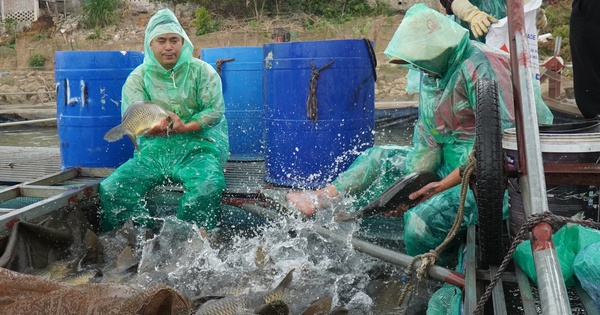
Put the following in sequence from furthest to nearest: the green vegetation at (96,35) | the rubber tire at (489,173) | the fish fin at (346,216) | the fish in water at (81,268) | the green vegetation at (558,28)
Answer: the green vegetation at (96,35)
the green vegetation at (558,28)
the fish fin at (346,216)
the fish in water at (81,268)
the rubber tire at (489,173)

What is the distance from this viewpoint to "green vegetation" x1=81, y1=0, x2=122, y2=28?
102 ft

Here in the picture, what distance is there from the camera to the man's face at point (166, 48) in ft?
16.1

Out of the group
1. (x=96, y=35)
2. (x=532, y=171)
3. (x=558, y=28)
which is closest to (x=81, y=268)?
(x=532, y=171)

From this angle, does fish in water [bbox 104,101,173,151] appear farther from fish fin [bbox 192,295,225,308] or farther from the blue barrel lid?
fish fin [bbox 192,295,225,308]

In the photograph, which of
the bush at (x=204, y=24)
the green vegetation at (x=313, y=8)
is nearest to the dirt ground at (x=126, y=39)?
the bush at (x=204, y=24)

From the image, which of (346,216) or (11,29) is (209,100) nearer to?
(346,216)

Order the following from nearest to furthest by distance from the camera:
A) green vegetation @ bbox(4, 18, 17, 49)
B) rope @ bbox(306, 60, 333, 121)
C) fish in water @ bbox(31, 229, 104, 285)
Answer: fish in water @ bbox(31, 229, 104, 285)
rope @ bbox(306, 60, 333, 121)
green vegetation @ bbox(4, 18, 17, 49)

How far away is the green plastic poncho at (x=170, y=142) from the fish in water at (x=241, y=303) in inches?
61.0

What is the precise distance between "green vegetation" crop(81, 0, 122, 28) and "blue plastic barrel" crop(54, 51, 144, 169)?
27506mm

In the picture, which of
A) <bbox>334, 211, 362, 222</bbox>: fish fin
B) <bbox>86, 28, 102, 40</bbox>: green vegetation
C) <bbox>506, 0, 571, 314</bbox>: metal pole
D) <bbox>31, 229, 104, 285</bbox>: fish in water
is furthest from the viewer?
<bbox>86, 28, 102, 40</bbox>: green vegetation

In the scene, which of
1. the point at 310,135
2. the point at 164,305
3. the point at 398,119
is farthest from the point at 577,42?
the point at 398,119

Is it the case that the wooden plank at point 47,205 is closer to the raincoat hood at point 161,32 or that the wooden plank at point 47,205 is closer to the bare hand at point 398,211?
the raincoat hood at point 161,32

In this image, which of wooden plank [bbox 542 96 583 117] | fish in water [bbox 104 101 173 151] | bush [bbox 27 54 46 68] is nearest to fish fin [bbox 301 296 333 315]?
fish in water [bbox 104 101 173 151]

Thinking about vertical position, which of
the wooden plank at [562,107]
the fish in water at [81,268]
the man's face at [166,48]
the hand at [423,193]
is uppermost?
the man's face at [166,48]
